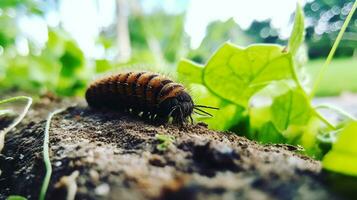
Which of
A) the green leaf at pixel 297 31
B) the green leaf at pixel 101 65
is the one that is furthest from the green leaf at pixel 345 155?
the green leaf at pixel 101 65

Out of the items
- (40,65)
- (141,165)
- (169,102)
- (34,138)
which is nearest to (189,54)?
(40,65)

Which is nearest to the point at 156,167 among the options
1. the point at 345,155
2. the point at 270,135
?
the point at 345,155

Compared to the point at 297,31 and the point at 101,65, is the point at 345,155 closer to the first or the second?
the point at 297,31

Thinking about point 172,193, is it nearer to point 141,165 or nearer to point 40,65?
point 141,165

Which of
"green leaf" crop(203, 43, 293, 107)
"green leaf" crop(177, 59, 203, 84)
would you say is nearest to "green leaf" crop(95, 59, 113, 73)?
"green leaf" crop(177, 59, 203, 84)

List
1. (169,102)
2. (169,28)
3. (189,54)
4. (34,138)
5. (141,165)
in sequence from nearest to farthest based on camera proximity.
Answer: (141,165) < (34,138) < (169,102) < (189,54) < (169,28)
